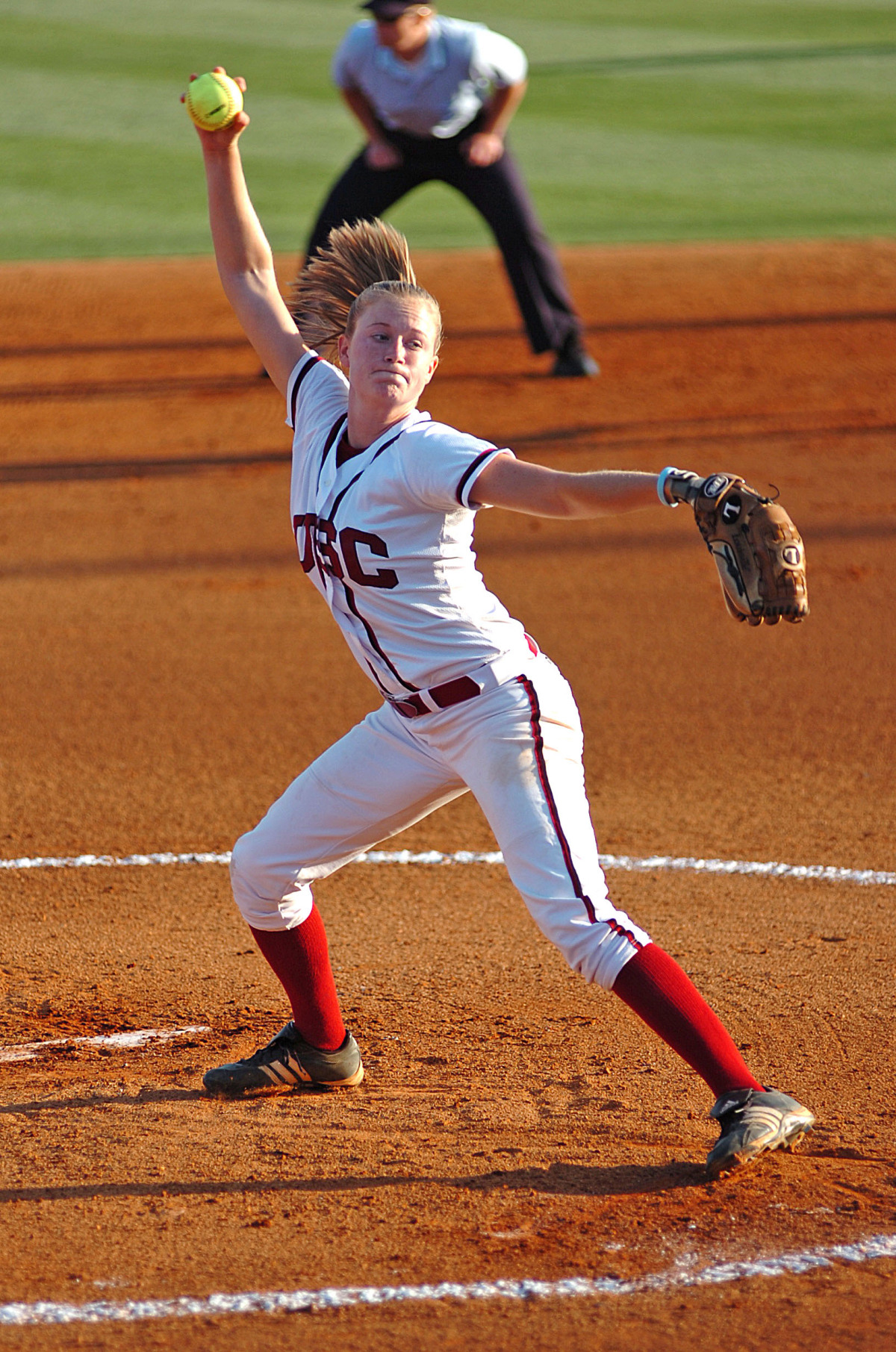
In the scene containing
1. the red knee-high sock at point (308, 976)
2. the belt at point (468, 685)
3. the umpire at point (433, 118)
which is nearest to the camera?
the belt at point (468, 685)

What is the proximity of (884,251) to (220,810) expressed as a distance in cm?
937

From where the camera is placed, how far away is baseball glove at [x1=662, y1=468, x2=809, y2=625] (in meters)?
2.65

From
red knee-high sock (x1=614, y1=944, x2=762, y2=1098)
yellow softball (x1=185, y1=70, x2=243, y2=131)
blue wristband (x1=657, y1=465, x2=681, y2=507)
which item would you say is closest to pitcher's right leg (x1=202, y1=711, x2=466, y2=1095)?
red knee-high sock (x1=614, y1=944, x2=762, y2=1098)

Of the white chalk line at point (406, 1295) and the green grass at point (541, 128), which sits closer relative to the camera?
the white chalk line at point (406, 1295)

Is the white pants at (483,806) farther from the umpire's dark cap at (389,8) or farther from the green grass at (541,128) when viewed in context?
the green grass at (541,128)

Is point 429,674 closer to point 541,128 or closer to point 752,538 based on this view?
point 752,538

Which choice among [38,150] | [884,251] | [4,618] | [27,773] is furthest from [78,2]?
[27,773]

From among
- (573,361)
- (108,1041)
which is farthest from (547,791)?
(573,361)

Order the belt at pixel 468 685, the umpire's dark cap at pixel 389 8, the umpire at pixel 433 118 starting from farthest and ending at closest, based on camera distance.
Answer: the umpire at pixel 433 118 → the umpire's dark cap at pixel 389 8 → the belt at pixel 468 685

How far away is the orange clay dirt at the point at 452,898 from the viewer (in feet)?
9.12

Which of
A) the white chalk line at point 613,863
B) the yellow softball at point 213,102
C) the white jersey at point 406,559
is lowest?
the white chalk line at point 613,863

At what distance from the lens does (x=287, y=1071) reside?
11.3 ft

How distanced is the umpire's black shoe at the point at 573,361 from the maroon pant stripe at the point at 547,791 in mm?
6885

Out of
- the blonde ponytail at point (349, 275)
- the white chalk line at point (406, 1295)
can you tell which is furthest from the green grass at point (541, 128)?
the white chalk line at point (406, 1295)
